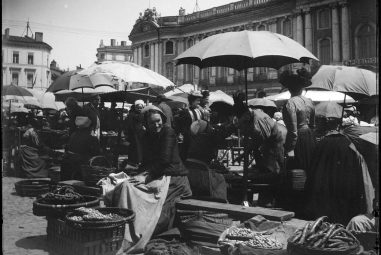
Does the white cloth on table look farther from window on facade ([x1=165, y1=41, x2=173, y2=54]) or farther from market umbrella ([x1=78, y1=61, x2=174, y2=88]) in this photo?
window on facade ([x1=165, y1=41, x2=173, y2=54])

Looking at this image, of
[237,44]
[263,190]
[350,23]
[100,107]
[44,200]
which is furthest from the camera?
[350,23]

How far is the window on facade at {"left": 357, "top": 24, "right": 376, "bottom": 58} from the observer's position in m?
31.8

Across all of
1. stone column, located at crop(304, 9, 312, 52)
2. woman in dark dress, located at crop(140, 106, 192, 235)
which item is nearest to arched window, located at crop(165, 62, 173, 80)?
stone column, located at crop(304, 9, 312, 52)

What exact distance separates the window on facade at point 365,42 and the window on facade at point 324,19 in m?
3.36

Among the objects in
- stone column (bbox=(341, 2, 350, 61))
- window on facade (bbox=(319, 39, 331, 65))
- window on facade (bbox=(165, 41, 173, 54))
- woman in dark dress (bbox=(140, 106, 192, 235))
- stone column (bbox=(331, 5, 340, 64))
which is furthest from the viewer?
window on facade (bbox=(165, 41, 173, 54))

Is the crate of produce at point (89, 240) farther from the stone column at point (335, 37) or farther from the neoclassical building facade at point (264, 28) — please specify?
the stone column at point (335, 37)

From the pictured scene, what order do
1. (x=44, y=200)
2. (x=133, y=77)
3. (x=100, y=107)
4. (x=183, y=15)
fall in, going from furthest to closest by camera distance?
(x=183, y=15) < (x=100, y=107) < (x=133, y=77) < (x=44, y=200)

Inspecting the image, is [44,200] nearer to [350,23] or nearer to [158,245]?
[158,245]

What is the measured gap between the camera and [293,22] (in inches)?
1478

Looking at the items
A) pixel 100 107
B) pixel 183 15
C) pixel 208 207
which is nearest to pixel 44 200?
pixel 208 207

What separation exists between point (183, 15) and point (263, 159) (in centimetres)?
4525

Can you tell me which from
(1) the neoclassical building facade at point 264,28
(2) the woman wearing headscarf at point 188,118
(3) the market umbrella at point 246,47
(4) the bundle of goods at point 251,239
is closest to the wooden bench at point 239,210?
(4) the bundle of goods at point 251,239

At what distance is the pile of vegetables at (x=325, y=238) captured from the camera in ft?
10.8

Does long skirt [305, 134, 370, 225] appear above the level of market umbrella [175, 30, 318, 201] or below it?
below
